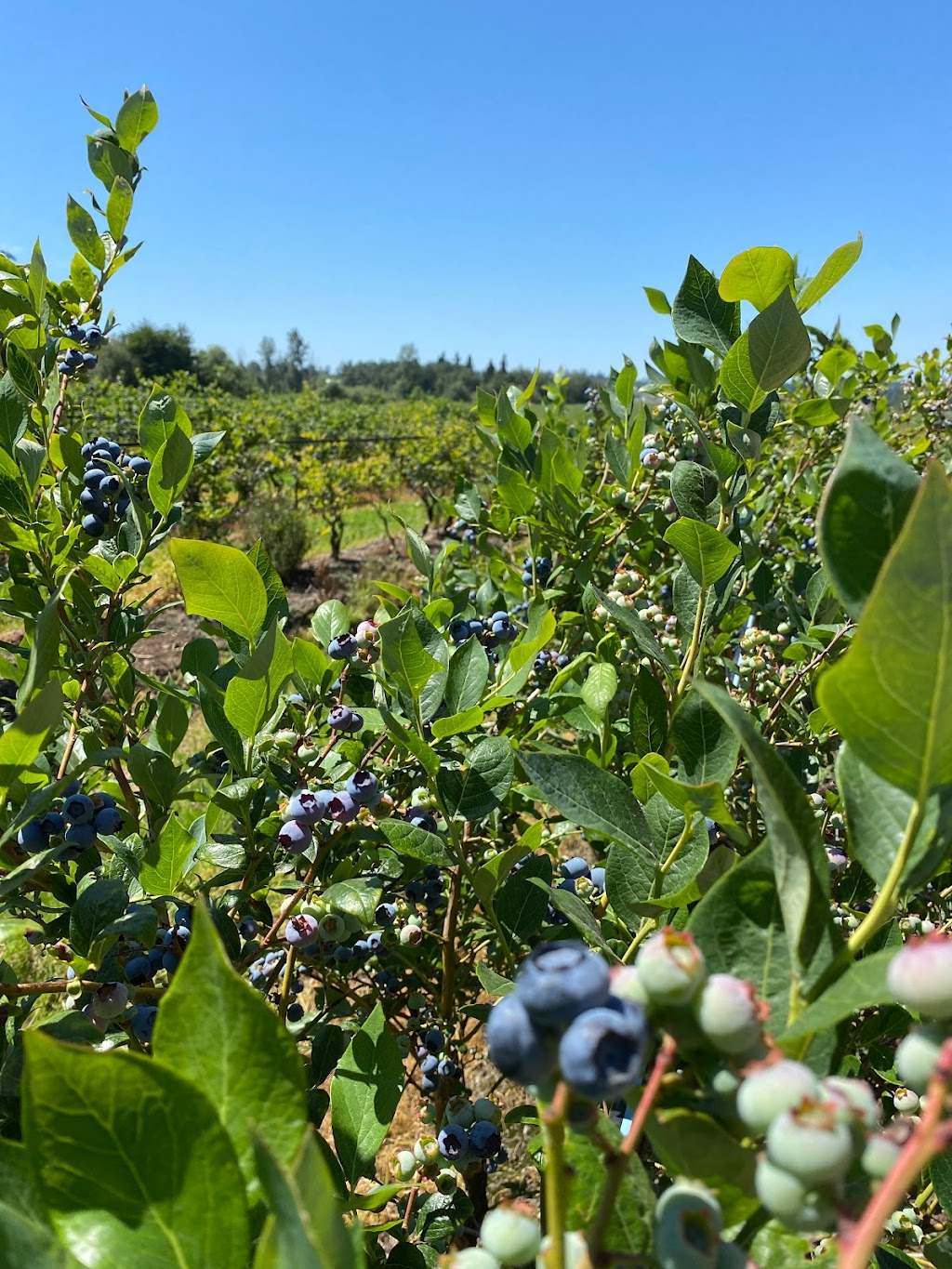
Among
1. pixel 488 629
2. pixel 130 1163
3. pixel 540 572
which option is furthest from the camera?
pixel 540 572

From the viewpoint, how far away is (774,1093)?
1.11 feet

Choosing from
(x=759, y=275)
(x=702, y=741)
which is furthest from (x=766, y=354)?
(x=702, y=741)

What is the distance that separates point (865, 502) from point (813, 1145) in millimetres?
303

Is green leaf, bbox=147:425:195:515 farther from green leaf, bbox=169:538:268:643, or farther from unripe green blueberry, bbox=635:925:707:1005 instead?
unripe green blueberry, bbox=635:925:707:1005

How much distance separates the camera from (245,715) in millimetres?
922

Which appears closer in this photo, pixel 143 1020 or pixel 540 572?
pixel 143 1020

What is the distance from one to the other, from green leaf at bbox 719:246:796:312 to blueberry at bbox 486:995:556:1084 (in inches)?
31.9

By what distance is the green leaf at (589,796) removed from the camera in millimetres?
692

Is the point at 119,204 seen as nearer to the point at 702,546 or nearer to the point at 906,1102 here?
the point at 702,546

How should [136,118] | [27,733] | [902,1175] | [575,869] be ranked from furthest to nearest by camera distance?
[136,118] → [575,869] → [27,733] → [902,1175]

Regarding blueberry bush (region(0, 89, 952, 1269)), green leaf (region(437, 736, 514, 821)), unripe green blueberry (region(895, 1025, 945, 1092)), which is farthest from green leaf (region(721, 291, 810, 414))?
unripe green blueberry (region(895, 1025, 945, 1092))

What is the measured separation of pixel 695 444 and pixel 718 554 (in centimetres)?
101

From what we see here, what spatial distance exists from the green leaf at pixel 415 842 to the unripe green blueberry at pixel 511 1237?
55cm

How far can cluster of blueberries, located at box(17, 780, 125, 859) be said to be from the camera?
0.98 metres
